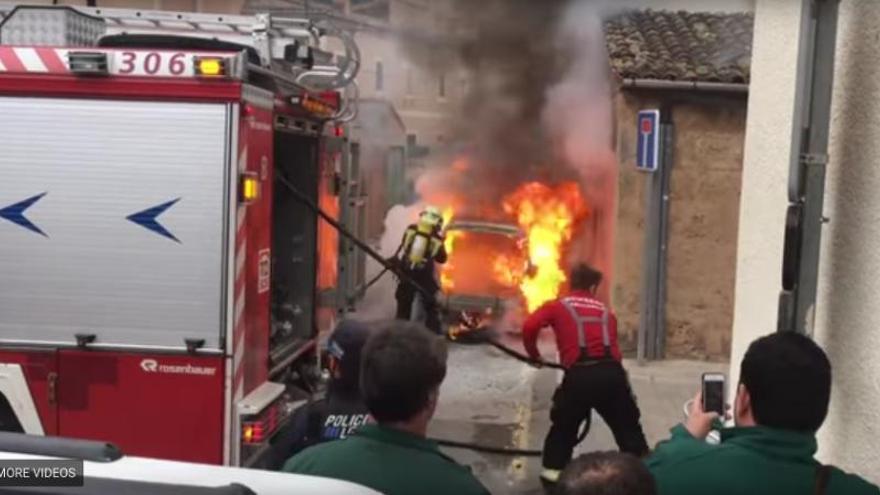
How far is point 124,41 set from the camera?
18.3 ft

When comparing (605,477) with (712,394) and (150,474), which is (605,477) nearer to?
(150,474)

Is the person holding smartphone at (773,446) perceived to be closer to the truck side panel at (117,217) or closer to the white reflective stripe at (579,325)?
the truck side panel at (117,217)

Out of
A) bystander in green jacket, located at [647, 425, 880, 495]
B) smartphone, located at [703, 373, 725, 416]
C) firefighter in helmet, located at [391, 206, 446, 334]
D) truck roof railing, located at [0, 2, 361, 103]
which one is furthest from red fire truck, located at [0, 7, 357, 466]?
firefighter in helmet, located at [391, 206, 446, 334]

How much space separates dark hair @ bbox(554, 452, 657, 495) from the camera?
1.96m

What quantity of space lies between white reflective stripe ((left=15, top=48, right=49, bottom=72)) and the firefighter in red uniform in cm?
339

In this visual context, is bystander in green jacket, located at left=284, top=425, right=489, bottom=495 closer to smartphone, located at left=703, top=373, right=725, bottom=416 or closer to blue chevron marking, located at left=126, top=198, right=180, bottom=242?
smartphone, located at left=703, top=373, right=725, bottom=416

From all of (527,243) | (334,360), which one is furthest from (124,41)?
(527,243)

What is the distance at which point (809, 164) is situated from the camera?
138 inches

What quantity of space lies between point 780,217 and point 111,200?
3284 millimetres

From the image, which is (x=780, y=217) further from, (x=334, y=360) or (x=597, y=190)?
(x=597, y=190)

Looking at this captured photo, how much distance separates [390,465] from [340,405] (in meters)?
1.35

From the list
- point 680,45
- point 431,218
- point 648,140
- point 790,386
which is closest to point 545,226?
Answer: point 680,45

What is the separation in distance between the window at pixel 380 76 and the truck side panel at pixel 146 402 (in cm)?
1932

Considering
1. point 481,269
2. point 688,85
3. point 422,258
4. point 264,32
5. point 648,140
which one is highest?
point 688,85
